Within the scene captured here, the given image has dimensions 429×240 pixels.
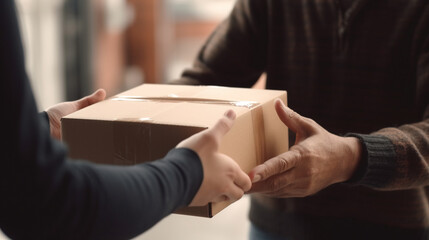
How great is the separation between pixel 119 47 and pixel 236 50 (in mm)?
4157

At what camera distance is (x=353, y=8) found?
1.49m

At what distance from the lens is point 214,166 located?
953mm

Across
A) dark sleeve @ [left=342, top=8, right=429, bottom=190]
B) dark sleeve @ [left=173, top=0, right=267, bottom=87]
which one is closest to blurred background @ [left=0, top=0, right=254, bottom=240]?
dark sleeve @ [left=173, top=0, right=267, bottom=87]

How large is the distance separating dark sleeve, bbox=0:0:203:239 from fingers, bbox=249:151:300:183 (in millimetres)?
271

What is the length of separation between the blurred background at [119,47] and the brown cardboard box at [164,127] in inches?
77.9

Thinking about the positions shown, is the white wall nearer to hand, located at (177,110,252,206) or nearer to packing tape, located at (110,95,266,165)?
packing tape, located at (110,95,266,165)

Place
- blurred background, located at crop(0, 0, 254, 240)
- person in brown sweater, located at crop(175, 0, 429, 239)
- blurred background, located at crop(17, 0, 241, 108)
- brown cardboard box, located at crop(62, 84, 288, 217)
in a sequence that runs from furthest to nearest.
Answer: blurred background, located at crop(17, 0, 241, 108) < blurred background, located at crop(0, 0, 254, 240) < person in brown sweater, located at crop(175, 0, 429, 239) < brown cardboard box, located at crop(62, 84, 288, 217)

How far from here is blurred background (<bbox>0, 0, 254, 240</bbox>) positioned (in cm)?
337

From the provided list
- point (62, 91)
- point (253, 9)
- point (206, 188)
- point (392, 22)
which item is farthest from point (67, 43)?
point (206, 188)

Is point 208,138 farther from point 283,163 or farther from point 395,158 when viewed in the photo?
point 395,158

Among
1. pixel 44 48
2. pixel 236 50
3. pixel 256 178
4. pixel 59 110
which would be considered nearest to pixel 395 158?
pixel 256 178

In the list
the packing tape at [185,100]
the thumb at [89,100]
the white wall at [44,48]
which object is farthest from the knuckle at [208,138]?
the white wall at [44,48]

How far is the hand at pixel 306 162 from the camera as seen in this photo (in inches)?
45.7

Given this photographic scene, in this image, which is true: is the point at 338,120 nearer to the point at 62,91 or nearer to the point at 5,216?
the point at 5,216
